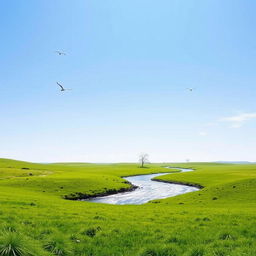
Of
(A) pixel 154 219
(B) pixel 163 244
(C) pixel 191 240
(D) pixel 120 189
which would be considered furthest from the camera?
(D) pixel 120 189

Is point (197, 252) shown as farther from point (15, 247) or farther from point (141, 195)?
point (141, 195)

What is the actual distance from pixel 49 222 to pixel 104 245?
17.1 ft

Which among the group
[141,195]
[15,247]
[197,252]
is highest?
[15,247]

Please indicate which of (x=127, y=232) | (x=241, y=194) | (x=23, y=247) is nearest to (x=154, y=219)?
(x=127, y=232)

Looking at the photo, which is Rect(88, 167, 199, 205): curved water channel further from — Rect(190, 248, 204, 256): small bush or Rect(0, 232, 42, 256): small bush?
Rect(0, 232, 42, 256): small bush

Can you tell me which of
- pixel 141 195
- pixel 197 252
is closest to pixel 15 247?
pixel 197 252

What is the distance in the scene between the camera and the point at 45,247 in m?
9.23

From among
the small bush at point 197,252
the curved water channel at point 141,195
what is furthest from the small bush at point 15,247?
the curved water channel at point 141,195

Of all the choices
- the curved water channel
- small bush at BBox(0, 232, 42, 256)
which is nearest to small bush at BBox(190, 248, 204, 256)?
small bush at BBox(0, 232, 42, 256)

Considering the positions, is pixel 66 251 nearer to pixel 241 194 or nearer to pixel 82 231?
pixel 82 231

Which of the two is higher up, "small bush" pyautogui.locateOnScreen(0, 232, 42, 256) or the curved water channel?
"small bush" pyautogui.locateOnScreen(0, 232, 42, 256)

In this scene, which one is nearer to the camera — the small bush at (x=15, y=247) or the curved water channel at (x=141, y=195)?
the small bush at (x=15, y=247)

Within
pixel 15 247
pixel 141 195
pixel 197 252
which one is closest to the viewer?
pixel 15 247

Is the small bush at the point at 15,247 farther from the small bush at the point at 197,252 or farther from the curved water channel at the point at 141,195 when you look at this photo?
the curved water channel at the point at 141,195
